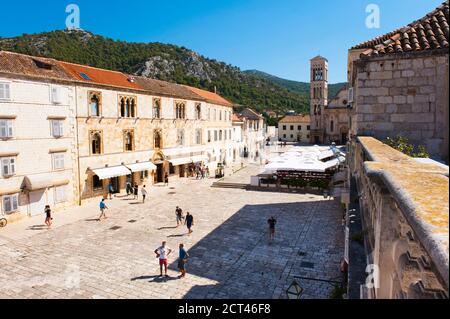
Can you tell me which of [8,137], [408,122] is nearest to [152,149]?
[8,137]

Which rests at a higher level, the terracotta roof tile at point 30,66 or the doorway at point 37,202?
the terracotta roof tile at point 30,66

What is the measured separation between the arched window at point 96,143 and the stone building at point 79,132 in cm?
8

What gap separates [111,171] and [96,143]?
100 inches

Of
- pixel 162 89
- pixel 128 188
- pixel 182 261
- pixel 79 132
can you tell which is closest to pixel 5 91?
pixel 79 132

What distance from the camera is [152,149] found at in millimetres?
31938

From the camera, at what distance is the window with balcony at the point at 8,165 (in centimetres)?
1928

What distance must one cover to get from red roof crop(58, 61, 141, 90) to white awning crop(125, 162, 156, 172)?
6.99 metres

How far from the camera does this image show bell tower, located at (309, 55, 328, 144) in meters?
80.8

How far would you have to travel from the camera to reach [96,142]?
25.9 m

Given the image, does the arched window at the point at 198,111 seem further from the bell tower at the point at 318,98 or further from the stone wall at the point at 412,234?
the bell tower at the point at 318,98

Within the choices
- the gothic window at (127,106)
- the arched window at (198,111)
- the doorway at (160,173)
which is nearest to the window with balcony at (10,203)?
the gothic window at (127,106)

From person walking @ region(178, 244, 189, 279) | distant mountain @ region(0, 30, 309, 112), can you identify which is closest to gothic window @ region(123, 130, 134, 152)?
person walking @ region(178, 244, 189, 279)

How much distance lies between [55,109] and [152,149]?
10.9 metres

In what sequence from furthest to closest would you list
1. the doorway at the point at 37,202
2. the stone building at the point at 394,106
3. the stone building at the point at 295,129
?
the stone building at the point at 295,129 → the doorway at the point at 37,202 → the stone building at the point at 394,106
